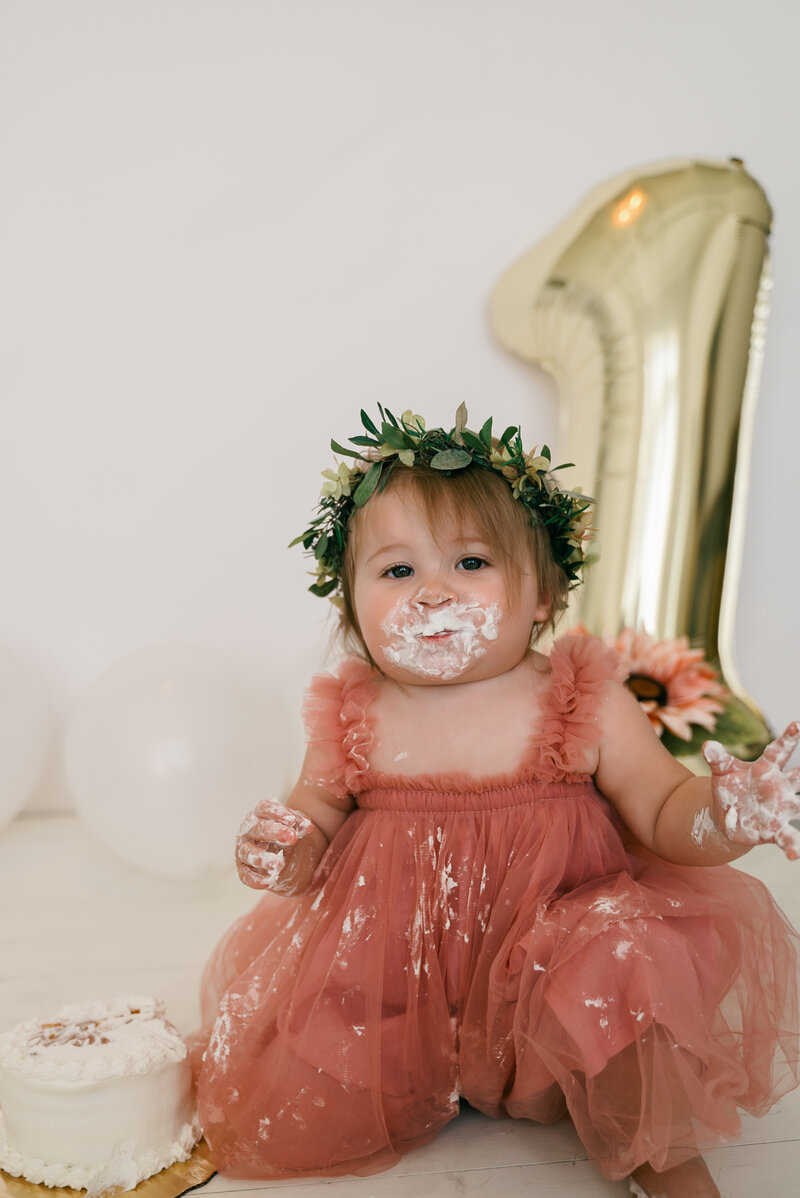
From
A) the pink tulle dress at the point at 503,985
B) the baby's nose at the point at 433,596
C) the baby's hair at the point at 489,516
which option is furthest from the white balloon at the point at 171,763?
the baby's nose at the point at 433,596

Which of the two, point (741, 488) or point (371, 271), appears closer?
point (741, 488)

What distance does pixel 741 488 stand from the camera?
6.29 ft

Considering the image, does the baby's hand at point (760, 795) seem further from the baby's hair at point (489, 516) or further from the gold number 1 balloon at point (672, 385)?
the gold number 1 balloon at point (672, 385)

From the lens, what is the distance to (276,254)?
2137mm

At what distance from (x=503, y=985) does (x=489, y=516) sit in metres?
0.45

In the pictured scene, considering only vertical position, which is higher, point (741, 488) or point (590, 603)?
point (741, 488)

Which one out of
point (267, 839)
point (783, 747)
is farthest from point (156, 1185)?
point (783, 747)

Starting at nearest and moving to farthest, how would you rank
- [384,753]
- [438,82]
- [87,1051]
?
[87,1051], [384,753], [438,82]

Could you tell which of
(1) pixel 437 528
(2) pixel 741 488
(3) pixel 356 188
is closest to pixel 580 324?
(2) pixel 741 488

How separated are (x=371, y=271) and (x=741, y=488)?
0.89m

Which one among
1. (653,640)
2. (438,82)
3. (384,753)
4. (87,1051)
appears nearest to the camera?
(87,1051)

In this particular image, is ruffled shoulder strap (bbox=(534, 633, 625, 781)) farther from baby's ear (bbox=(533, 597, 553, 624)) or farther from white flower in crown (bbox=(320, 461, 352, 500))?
white flower in crown (bbox=(320, 461, 352, 500))

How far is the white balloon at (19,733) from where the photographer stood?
70.8 inches

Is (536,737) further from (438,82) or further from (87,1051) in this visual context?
(438,82)
